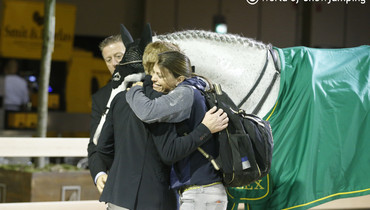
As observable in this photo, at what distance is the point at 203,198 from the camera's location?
196 centimetres

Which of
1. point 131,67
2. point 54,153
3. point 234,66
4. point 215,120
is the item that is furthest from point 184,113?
point 54,153

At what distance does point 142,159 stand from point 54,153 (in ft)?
5.71

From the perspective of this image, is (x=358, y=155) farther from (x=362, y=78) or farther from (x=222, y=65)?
(x=222, y=65)

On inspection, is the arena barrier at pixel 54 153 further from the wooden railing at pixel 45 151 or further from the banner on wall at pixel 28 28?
the banner on wall at pixel 28 28

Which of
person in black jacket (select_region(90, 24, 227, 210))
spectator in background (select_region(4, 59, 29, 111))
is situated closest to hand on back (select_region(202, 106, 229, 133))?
person in black jacket (select_region(90, 24, 227, 210))

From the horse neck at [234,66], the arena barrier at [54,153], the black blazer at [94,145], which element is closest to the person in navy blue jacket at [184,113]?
the black blazer at [94,145]

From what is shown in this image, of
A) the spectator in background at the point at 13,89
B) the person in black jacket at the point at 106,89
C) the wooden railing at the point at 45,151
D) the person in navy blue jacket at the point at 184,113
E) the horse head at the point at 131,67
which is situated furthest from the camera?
the spectator in background at the point at 13,89

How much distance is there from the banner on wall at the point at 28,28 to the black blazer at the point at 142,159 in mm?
5573

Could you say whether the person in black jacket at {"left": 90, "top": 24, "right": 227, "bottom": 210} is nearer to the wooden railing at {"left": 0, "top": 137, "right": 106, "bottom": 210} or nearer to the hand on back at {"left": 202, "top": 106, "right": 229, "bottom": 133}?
the hand on back at {"left": 202, "top": 106, "right": 229, "bottom": 133}

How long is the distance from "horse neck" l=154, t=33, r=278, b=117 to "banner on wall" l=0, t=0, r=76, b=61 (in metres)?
5.07

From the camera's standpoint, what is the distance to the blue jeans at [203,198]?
6.40 ft

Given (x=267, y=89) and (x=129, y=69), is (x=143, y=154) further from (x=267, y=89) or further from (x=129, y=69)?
(x=267, y=89)

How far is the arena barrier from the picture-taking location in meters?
3.42

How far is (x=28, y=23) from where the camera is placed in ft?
24.1
